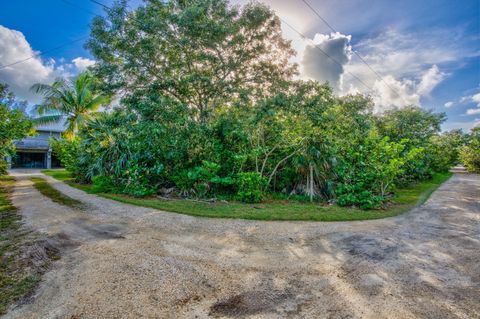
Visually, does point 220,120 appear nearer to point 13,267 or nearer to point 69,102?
point 13,267

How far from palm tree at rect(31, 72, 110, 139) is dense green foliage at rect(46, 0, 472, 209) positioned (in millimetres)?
9807

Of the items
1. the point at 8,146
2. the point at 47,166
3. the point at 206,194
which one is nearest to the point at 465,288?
the point at 206,194

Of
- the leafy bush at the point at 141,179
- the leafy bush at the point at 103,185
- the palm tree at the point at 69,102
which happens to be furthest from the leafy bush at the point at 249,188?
the palm tree at the point at 69,102

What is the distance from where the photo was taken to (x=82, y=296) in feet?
8.58

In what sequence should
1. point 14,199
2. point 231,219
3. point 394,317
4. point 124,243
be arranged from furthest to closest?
point 14,199
point 231,219
point 124,243
point 394,317

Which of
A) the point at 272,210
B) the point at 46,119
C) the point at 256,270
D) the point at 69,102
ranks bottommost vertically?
the point at 256,270

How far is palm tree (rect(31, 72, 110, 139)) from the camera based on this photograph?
60.2 feet

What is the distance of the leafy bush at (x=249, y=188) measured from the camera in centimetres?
806

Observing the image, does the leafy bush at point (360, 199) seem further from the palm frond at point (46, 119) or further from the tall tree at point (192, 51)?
the palm frond at point (46, 119)

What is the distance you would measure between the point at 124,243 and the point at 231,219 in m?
2.58

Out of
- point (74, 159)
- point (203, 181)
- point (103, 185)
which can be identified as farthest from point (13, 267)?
point (74, 159)

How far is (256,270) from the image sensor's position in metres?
3.32

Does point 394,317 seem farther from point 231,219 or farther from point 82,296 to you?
point 231,219

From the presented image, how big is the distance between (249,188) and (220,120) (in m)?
3.00
